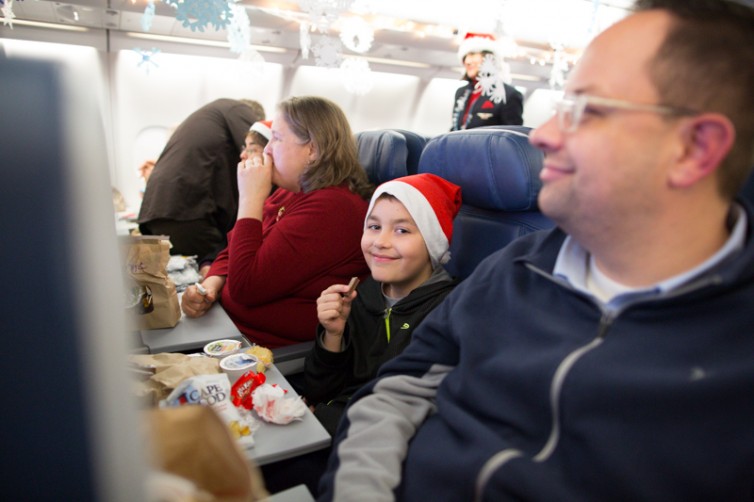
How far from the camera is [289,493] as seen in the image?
1.03 meters

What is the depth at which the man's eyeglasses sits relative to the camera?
3.08 ft

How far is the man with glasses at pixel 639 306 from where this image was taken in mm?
902

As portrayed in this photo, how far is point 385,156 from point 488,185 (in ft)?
3.33

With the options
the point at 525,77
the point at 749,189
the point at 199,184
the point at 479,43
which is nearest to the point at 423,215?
the point at 749,189

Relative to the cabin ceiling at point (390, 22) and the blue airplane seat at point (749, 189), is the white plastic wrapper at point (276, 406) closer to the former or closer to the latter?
the blue airplane seat at point (749, 189)

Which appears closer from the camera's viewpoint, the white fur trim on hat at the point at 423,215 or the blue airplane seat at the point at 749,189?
the blue airplane seat at the point at 749,189

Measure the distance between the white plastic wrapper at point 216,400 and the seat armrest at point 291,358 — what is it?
24.4 inches

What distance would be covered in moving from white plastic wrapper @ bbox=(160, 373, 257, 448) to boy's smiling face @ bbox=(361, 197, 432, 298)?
79 centimetres

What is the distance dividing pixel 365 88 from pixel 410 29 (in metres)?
0.97

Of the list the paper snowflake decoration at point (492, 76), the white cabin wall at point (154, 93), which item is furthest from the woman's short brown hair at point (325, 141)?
the white cabin wall at point (154, 93)

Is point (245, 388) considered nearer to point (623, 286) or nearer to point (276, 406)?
point (276, 406)

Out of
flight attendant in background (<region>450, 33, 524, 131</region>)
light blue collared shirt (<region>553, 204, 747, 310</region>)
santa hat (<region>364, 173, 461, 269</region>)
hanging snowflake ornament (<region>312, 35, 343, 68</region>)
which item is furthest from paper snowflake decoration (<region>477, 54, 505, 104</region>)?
light blue collared shirt (<region>553, 204, 747, 310</region>)

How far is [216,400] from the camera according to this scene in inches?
51.5

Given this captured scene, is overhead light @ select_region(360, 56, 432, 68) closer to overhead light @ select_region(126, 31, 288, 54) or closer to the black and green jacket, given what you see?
overhead light @ select_region(126, 31, 288, 54)
